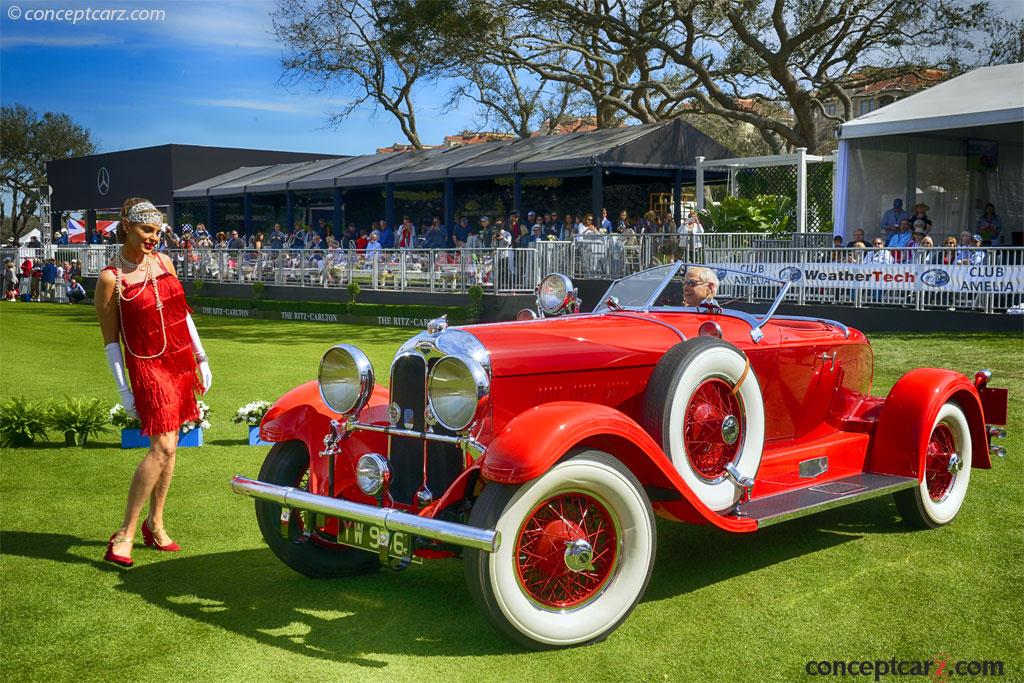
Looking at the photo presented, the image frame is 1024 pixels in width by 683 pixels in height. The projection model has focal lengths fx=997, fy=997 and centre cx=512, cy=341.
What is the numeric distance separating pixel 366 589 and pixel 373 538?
0.78 metres

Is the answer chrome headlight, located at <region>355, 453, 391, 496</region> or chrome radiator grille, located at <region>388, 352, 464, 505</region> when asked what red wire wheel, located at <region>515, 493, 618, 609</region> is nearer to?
chrome radiator grille, located at <region>388, 352, 464, 505</region>

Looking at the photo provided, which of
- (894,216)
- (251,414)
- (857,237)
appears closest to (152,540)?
(251,414)

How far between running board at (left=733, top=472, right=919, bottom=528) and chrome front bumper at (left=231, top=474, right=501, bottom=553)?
160 centimetres

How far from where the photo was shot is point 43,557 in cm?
521

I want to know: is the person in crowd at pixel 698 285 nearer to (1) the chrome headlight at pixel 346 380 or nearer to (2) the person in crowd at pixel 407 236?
(1) the chrome headlight at pixel 346 380

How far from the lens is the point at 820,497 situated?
5.15 meters

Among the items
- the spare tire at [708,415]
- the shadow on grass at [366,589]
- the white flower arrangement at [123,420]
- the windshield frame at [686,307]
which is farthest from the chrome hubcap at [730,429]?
the white flower arrangement at [123,420]

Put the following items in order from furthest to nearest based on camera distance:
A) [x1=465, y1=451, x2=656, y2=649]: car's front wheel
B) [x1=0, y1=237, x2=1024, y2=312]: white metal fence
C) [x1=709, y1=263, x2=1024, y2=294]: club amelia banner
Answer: [x1=0, y1=237, x2=1024, y2=312]: white metal fence < [x1=709, y1=263, x2=1024, y2=294]: club amelia banner < [x1=465, y1=451, x2=656, y2=649]: car's front wheel

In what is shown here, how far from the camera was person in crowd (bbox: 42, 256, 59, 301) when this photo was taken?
3403 centimetres

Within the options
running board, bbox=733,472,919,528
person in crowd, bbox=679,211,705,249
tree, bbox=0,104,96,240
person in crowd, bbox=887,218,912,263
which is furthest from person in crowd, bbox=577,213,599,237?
tree, bbox=0,104,96,240

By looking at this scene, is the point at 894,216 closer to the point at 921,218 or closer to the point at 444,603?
the point at 921,218

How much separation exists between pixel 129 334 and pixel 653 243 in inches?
626

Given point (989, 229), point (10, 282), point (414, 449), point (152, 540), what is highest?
point (989, 229)

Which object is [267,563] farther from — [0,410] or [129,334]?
[0,410]
